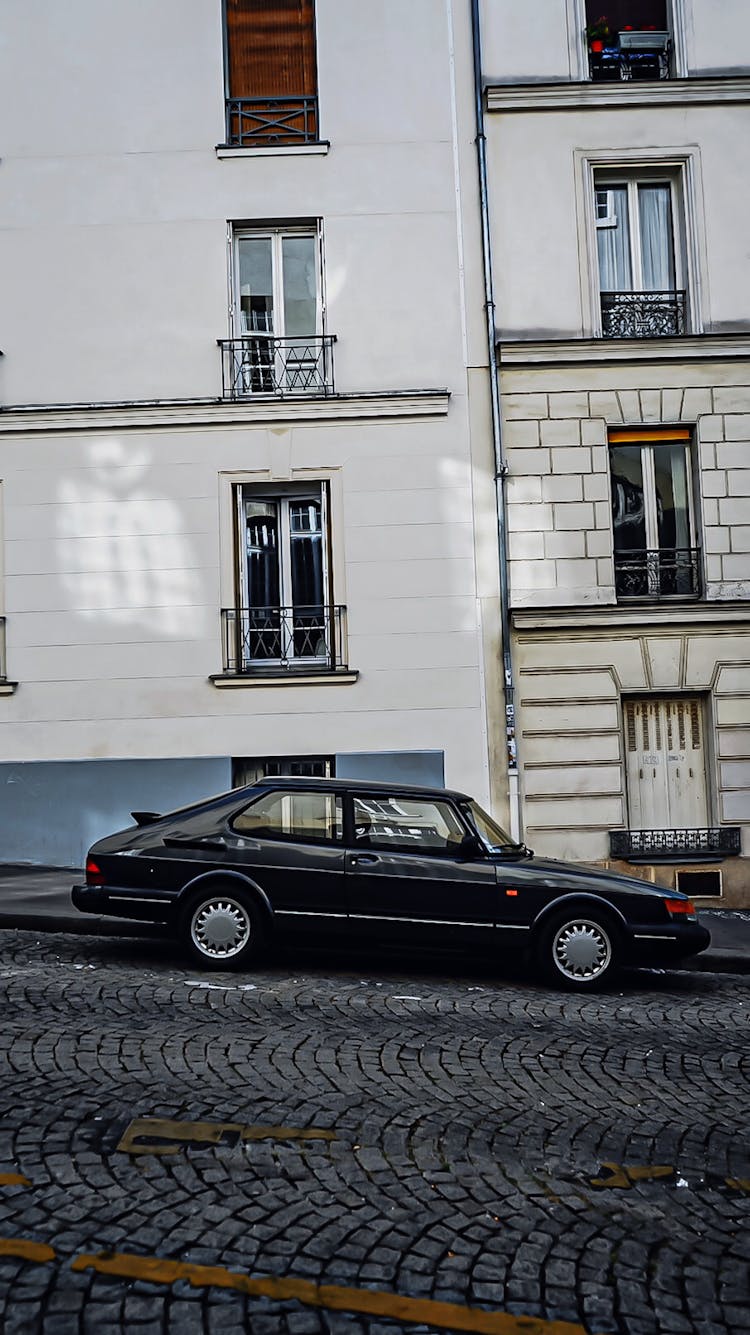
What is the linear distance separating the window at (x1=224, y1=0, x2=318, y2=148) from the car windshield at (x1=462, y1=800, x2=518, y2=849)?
10.1m

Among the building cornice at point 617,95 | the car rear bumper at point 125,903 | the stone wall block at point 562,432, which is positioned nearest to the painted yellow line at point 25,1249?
the car rear bumper at point 125,903

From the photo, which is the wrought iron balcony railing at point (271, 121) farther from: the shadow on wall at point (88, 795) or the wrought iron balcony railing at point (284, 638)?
the shadow on wall at point (88, 795)

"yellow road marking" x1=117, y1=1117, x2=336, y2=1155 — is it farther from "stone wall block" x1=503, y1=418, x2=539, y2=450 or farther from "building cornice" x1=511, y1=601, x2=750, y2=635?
"stone wall block" x1=503, y1=418, x2=539, y2=450

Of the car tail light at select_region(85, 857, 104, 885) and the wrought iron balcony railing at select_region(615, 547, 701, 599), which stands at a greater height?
the wrought iron balcony railing at select_region(615, 547, 701, 599)

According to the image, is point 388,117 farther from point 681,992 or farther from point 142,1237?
point 142,1237

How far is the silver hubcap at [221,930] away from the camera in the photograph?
849cm

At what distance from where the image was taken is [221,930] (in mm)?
8508

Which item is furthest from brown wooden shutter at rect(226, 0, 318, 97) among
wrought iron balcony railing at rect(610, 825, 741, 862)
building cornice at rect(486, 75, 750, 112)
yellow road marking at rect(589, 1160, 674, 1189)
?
yellow road marking at rect(589, 1160, 674, 1189)

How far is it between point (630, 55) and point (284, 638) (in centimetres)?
905

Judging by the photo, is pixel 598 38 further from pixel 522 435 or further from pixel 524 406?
pixel 522 435

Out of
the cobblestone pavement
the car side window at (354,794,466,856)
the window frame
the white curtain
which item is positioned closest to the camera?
the cobblestone pavement

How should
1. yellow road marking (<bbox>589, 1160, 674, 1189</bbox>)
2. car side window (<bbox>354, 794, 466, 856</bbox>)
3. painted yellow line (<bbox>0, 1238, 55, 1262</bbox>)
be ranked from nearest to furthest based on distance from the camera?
painted yellow line (<bbox>0, 1238, 55, 1262</bbox>) < yellow road marking (<bbox>589, 1160, 674, 1189</bbox>) < car side window (<bbox>354, 794, 466, 856</bbox>)

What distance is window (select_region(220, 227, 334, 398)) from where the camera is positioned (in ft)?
47.2

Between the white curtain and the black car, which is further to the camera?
Answer: the white curtain
